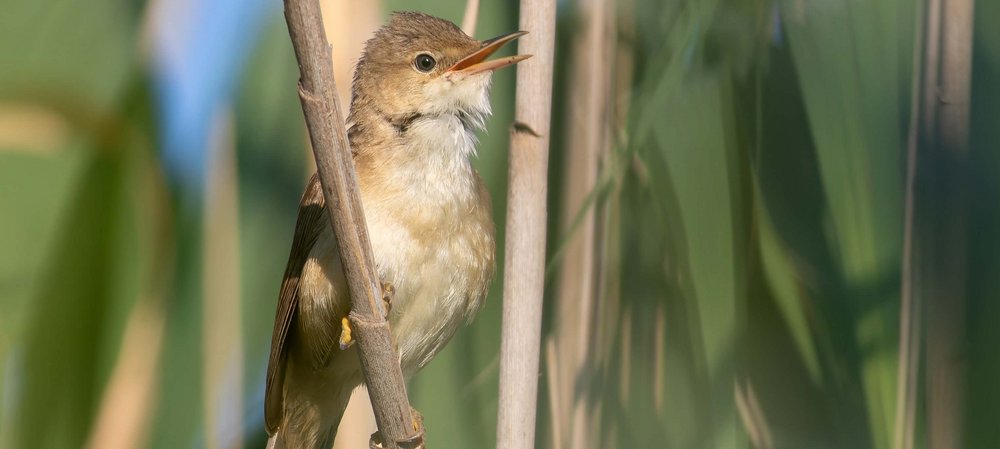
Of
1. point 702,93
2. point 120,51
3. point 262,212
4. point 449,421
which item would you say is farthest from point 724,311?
point 120,51

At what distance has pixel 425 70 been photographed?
1.88 metres

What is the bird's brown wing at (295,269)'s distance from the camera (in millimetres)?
1851

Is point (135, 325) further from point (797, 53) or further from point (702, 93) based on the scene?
point (797, 53)

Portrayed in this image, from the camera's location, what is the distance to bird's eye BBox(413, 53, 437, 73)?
188cm

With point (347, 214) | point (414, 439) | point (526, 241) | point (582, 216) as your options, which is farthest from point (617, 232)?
point (347, 214)

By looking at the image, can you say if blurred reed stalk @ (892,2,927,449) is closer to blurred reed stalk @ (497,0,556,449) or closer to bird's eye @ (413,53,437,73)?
blurred reed stalk @ (497,0,556,449)

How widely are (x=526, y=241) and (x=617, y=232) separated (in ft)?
1.27

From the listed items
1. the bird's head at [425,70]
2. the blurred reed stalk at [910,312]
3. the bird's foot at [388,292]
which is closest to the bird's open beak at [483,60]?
the bird's head at [425,70]

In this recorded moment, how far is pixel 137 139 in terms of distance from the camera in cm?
211

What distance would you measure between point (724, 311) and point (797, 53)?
522mm

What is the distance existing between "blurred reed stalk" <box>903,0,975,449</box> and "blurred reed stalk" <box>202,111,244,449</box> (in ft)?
4.36

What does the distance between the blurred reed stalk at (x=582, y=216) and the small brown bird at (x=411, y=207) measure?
21 centimetres

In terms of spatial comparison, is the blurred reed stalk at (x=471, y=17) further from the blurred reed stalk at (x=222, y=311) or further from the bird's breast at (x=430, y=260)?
the blurred reed stalk at (x=222, y=311)

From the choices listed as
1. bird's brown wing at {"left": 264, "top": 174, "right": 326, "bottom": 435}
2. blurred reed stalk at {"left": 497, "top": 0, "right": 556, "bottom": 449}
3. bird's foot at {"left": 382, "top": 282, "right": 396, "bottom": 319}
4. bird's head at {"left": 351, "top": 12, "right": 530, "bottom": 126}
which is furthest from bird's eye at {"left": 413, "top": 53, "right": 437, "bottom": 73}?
bird's foot at {"left": 382, "top": 282, "right": 396, "bottom": 319}
